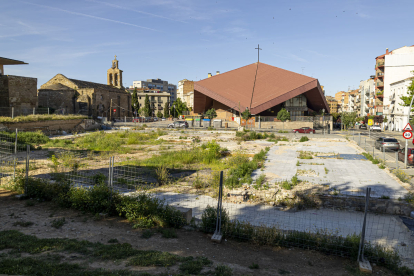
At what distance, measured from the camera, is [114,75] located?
66.5m

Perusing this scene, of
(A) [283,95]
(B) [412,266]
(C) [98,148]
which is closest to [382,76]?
(A) [283,95]

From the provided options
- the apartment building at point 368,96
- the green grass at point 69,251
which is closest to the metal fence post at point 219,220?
the green grass at point 69,251

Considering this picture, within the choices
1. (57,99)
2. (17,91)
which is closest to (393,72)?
(57,99)

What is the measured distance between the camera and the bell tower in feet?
216

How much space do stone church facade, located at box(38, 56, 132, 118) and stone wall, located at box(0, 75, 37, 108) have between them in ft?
31.7

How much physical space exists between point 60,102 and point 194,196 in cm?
4768

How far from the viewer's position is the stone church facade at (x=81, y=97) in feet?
160

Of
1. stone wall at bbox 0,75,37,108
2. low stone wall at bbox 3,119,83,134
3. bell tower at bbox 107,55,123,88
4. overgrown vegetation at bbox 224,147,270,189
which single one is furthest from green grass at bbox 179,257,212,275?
bell tower at bbox 107,55,123,88

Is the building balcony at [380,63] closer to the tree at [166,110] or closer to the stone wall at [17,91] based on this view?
the tree at [166,110]

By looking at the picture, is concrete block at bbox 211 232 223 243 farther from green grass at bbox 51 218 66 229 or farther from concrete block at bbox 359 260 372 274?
green grass at bbox 51 218 66 229

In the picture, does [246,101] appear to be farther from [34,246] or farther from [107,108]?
[34,246]

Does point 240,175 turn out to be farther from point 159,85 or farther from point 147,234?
point 159,85

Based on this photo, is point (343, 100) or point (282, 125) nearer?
point (282, 125)

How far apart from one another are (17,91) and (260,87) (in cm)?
3341
